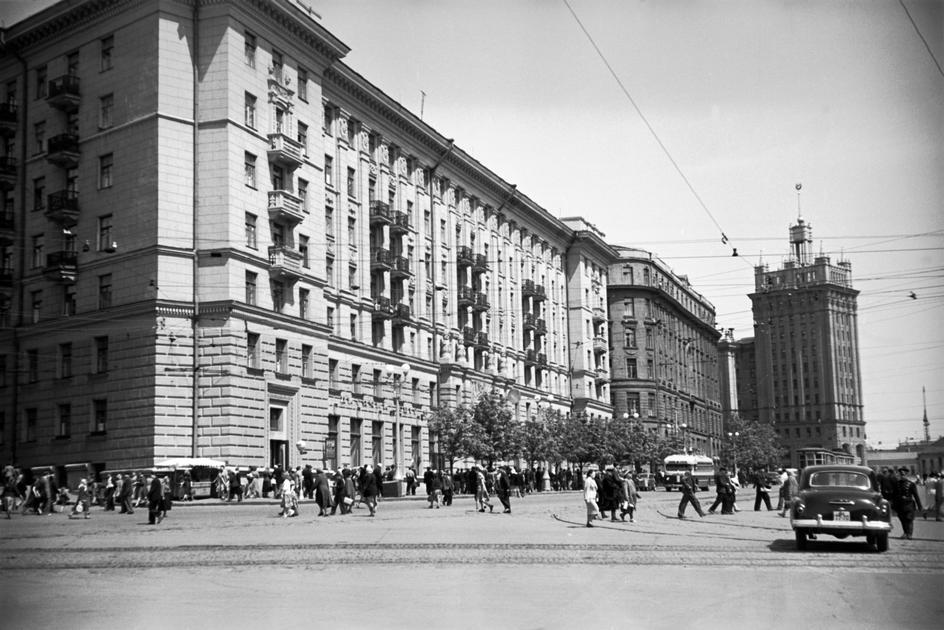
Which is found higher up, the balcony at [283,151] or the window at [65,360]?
the balcony at [283,151]

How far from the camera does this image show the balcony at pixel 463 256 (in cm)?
7388

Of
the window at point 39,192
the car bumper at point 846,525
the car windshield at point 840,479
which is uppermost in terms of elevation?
the window at point 39,192

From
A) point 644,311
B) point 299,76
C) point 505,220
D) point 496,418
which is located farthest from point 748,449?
point 299,76

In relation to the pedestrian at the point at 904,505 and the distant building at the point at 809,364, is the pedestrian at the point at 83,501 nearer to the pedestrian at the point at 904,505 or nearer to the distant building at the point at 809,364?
the pedestrian at the point at 904,505

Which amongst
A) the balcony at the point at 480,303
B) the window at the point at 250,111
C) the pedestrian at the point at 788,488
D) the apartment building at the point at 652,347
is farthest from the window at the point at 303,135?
the apartment building at the point at 652,347

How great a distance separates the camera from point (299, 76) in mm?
53344

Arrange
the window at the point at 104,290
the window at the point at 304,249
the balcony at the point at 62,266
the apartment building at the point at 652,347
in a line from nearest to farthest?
the window at the point at 104,290
the balcony at the point at 62,266
the window at the point at 304,249
the apartment building at the point at 652,347

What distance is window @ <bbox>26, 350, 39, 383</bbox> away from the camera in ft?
159

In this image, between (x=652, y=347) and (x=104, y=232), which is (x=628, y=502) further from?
(x=652, y=347)

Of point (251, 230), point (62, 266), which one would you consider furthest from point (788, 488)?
point (62, 266)

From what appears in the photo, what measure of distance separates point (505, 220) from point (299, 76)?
33.6m

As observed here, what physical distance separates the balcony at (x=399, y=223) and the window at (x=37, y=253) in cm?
2113

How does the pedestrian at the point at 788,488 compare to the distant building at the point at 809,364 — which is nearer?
the pedestrian at the point at 788,488

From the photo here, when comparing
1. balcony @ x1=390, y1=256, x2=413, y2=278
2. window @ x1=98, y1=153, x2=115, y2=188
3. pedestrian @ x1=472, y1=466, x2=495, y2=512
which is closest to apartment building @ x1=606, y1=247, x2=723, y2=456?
balcony @ x1=390, y1=256, x2=413, y2=278
